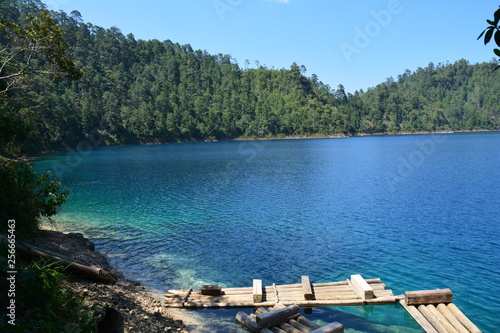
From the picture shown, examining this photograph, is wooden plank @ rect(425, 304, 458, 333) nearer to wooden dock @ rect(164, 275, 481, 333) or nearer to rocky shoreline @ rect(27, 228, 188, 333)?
wooden dock @ rect(164, 275, 481, 333)

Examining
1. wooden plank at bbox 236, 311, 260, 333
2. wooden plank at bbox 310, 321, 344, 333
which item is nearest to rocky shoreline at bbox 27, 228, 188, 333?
wooden plank at bbox 236, 311, 260, 333

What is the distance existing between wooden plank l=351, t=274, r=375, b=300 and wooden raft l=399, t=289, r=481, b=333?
124 centimetres

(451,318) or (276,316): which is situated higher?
(276,316)

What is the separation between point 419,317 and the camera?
12.0m

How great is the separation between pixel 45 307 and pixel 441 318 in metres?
12.5

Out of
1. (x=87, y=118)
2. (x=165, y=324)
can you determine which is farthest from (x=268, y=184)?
(x=87, y=118)

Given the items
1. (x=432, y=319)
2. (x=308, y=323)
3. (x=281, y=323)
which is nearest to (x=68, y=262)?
(x=281, y=323)

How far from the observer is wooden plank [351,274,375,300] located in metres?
13.4

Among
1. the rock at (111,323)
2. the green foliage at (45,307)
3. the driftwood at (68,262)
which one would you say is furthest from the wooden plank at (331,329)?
the driftwood at (68,262)

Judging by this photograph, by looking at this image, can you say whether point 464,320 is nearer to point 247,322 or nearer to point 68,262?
point 247,322

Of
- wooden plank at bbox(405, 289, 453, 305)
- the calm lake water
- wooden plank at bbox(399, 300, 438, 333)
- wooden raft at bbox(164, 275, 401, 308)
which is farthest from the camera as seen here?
the calm lake water

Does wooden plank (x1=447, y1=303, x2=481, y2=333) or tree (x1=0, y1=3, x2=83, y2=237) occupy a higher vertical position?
tree (x1=0, y1=3, x2=83, y2=237)

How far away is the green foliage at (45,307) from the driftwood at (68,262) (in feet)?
8.48

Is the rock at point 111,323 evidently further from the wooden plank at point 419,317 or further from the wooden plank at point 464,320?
the wooden plank at point 464,320
